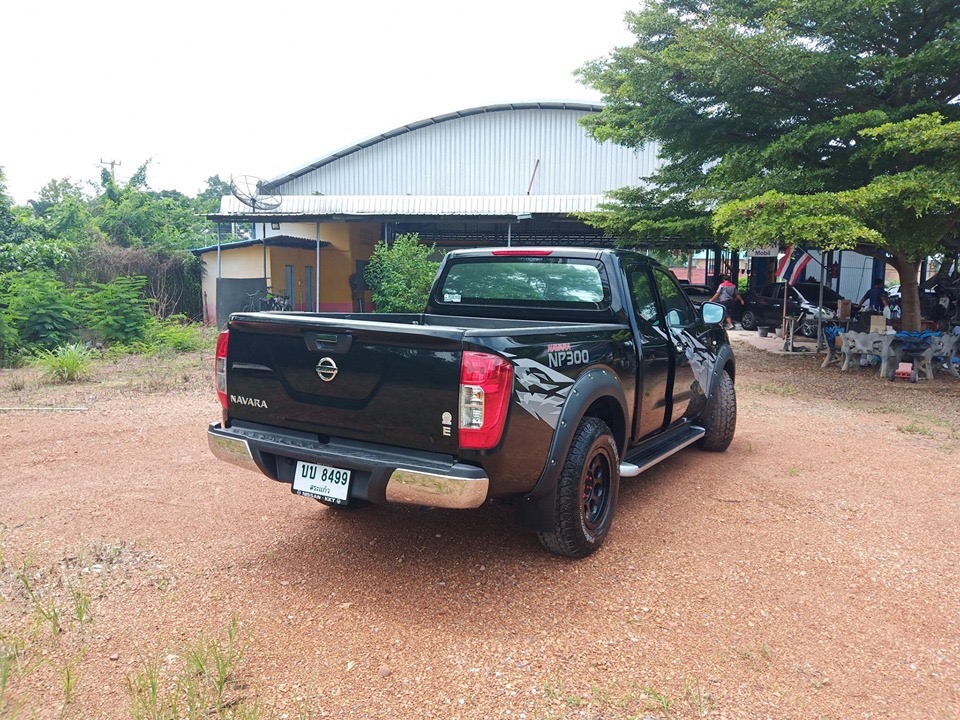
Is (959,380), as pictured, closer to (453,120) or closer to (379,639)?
(379,639)

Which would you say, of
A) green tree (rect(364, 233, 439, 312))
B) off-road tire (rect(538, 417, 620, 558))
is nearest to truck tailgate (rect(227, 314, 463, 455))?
off-road tire (rect(538, 417, 620, 558))

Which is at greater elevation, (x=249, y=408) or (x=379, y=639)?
(x=249, y=408)

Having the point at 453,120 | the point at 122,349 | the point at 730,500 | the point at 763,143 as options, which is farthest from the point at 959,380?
the point at 453,120

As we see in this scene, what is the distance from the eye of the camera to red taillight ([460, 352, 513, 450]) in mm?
3195

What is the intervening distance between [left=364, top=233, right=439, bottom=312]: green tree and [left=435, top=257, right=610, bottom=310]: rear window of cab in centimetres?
1250

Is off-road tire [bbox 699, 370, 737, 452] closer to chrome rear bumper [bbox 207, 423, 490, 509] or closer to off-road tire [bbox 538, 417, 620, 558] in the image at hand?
off-road tire [bbox 538, 417, 620, 558]

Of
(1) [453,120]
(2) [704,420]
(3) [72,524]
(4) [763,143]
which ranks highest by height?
(1) [453,120]

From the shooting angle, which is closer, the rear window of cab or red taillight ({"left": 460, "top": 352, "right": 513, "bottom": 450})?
red taillight ({"left": 460, "top": 352, "right": 513, "bottom": 450})

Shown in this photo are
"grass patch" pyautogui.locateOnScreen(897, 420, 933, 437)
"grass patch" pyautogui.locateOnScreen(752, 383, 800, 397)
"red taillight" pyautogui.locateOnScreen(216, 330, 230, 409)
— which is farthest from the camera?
"grass patch" pyautogui.locateOnScreen(752, 383, 800, 397)

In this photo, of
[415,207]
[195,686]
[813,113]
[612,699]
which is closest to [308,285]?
[415,207]

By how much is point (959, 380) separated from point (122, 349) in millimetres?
14824

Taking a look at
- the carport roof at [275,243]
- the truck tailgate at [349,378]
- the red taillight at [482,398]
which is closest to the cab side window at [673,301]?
A: the red taillight at [482,398]

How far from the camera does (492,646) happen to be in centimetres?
311

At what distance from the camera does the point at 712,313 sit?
5879 millimetres
